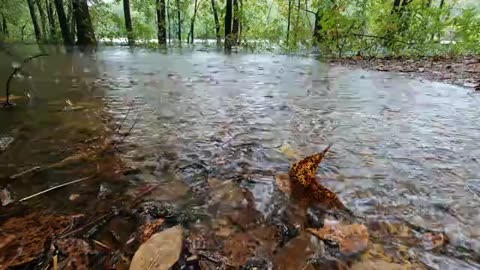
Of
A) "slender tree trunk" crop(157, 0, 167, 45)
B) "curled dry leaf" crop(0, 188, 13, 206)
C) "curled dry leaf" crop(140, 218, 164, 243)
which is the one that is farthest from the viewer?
"slender tree trunk" crop(157, 0, 167, 45)

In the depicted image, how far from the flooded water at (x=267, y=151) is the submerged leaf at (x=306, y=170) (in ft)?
0.18

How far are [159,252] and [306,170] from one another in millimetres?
663

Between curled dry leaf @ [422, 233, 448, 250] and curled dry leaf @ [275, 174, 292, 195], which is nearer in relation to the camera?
curled dry leaf @ [422, 233, 448, 250]

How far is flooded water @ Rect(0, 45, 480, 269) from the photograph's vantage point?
38.5 inches

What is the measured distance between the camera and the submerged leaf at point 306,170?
4.04ft

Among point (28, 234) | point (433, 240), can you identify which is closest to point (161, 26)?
point (28, 234)

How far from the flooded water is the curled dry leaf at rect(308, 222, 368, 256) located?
41mm

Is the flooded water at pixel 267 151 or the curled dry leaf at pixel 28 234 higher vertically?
the flooded water at pixel 267 151

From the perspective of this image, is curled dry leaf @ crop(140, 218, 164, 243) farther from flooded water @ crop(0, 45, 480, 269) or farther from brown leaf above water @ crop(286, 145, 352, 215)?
brown leaf above water @ crop(286, 145, 352, 215)

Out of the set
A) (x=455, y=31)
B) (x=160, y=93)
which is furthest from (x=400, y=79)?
(x=455, y=31)

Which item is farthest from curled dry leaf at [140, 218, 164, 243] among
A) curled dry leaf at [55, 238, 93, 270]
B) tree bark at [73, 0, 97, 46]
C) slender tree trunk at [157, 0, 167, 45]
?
slender tree trunk at [157, 0, 167, 45]

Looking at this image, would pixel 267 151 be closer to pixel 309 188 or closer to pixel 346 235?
pixel 309 188

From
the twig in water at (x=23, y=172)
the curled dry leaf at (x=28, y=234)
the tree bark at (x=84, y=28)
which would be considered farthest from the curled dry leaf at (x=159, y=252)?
the tree bark at (x=84, y=28)

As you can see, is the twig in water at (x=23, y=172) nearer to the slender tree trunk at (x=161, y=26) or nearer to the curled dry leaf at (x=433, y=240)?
the curled dry leaf at (x=433, y=240)
